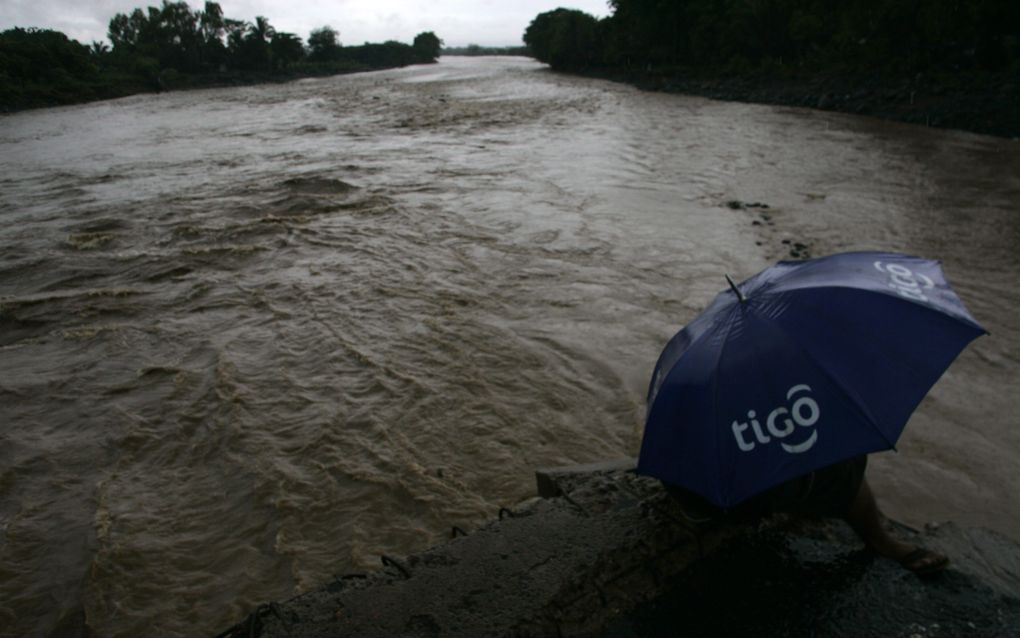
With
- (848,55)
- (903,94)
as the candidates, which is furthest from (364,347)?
(848,55)

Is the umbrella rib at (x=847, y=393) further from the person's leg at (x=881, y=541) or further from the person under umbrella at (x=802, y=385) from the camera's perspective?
the person's leg at (x=881, y=541)

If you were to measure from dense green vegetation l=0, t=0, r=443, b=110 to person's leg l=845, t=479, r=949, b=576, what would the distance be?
55.6 m

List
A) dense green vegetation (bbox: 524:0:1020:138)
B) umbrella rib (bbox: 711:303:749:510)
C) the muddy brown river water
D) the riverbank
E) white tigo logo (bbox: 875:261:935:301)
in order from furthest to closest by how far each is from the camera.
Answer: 1. dense green vegetation (bbox: 524:0:1020:138)
2. the riverbank
3. the muddy brown river water
4. white tigo logo (bbox: 875:261:935:301)
5. umbrella rib (bbox: 711:303:749:510)

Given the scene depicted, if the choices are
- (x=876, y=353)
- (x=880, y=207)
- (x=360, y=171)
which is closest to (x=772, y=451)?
(x=876, y=353)

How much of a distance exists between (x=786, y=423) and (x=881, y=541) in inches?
38.5

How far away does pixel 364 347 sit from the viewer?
19.5ft

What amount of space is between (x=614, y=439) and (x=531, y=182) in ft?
31.2

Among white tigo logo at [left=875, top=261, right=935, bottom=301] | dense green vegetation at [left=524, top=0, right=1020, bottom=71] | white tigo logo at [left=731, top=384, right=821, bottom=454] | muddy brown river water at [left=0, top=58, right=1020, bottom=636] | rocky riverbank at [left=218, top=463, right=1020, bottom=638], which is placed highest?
dense green vegetation at [left=524, top=0, right=1020, bottom=71]

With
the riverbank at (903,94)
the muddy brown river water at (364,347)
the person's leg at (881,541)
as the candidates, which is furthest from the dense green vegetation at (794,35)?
the person's leg at (881,541)

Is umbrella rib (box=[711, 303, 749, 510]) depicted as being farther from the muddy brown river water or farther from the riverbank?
the riverbank

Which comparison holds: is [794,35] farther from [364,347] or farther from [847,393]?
[847,393]

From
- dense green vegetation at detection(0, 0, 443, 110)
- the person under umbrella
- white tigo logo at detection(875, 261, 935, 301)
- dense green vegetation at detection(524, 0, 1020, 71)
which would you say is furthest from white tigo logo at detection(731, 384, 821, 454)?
dense green vegetation at detection(0, 0, 443, 110)

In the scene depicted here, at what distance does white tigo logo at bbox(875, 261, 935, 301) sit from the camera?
222cm

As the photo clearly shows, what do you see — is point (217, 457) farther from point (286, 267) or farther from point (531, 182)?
point (531, 182)
